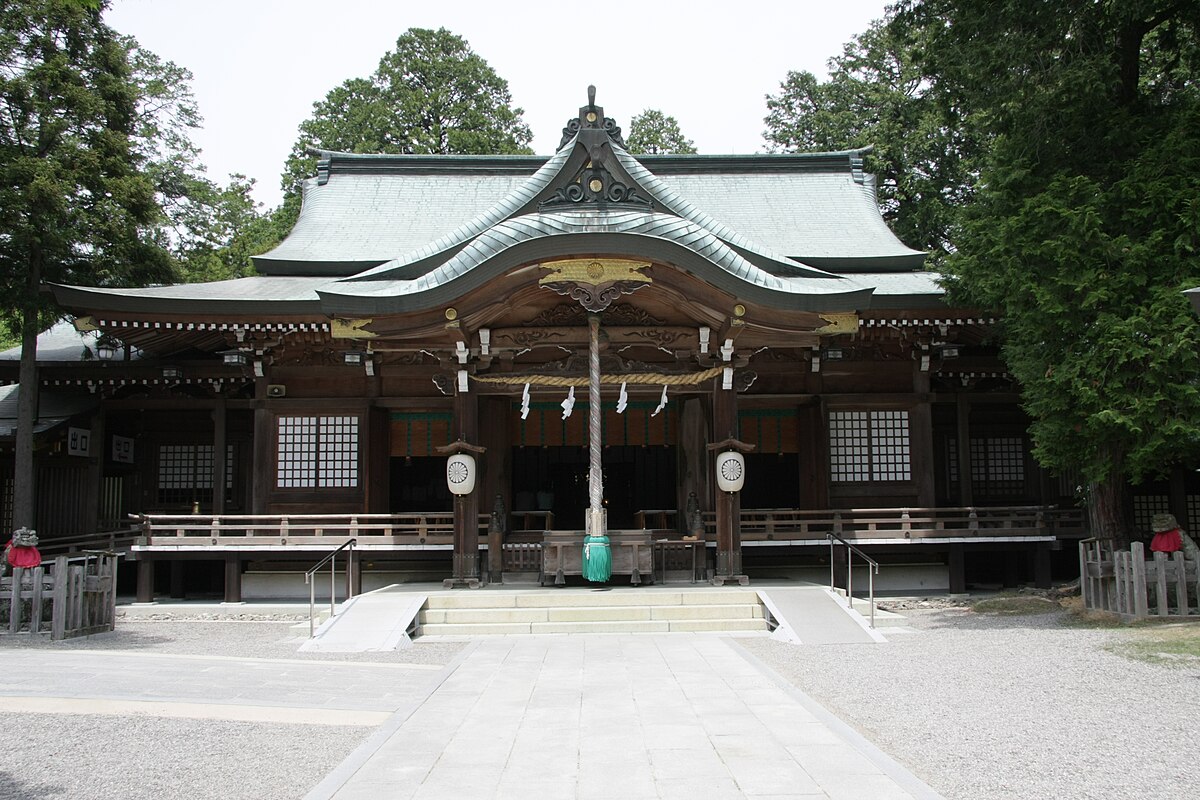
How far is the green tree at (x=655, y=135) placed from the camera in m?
37.8

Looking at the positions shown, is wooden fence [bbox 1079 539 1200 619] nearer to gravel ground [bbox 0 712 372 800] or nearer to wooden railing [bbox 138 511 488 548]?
wooden railing [bbox 138 511 488 548]

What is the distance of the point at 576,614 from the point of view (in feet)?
41.6

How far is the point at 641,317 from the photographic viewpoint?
1491cm

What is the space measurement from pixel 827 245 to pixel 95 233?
43.3 ft

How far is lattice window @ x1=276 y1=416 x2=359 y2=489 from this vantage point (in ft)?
55.6

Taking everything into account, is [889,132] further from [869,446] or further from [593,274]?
[593,274]

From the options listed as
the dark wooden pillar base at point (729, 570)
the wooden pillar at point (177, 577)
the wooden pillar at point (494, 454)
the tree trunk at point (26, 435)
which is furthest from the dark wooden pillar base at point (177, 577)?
the dark wooden pillar base at point (729, 570)

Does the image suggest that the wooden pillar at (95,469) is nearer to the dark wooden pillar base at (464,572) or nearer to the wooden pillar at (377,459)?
the wooden pillar at (377,459)

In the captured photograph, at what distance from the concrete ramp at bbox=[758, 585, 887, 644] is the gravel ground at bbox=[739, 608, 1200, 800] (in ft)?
1.10

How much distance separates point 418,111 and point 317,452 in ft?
67.0

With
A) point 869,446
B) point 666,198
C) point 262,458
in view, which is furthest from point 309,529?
point 869,446

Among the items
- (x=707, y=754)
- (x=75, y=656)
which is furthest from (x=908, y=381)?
(x=75, y=656)

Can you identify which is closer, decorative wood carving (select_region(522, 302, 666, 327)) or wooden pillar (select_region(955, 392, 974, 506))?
decorative wood carving (select_region(522, 302, 666, 327))

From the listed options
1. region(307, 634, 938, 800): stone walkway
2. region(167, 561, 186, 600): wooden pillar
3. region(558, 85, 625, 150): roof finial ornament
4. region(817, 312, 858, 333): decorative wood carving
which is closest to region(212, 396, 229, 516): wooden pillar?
region(167, 561, 186, 600): wooden pillar
